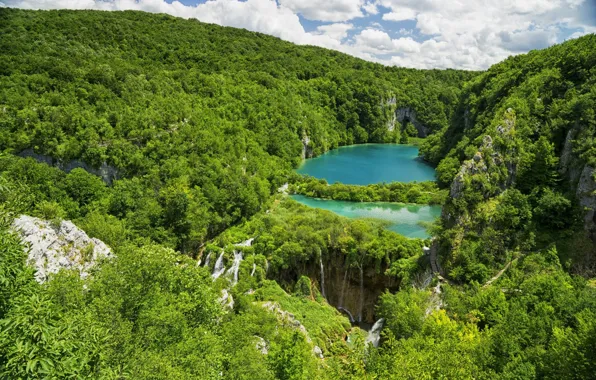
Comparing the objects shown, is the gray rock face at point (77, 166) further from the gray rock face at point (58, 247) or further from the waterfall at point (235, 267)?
the gray rock face at point (58, 247)

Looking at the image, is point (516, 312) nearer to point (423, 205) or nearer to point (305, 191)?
point (423, 205)

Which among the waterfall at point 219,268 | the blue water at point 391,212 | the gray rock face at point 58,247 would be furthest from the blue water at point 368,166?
the gray rock face at point 58,247

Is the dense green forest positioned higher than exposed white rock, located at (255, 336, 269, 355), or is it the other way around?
the dense green forest

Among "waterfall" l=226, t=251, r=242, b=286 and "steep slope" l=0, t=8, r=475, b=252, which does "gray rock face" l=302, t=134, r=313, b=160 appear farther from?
"waterfall" l=226, t=251, r=242, b=286

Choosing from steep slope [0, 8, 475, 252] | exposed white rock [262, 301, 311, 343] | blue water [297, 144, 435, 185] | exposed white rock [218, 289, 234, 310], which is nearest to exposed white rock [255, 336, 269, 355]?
exposed white rock [218, 289, 234, 310]

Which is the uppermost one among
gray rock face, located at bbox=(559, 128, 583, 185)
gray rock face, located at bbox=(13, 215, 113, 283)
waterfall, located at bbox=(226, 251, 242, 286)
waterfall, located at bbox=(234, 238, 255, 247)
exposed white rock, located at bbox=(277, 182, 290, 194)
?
gray rock face, located at bbox=(559, 128, 583, 185)

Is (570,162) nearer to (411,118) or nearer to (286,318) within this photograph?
(286,318)
